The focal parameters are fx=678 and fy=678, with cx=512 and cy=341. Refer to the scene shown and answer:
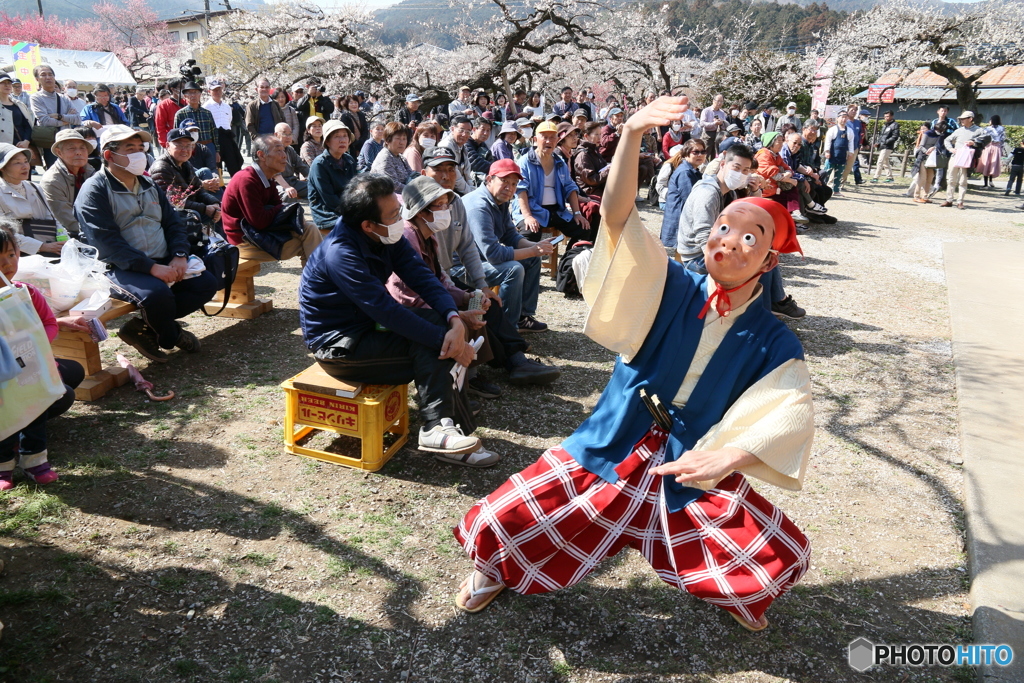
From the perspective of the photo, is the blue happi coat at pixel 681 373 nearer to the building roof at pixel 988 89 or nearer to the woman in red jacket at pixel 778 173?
the woman in red jacket at pixel 778 173

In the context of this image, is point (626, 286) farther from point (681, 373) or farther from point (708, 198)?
point (708, 198)

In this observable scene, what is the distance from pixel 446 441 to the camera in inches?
129

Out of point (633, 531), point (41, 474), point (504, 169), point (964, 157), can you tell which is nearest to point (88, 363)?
point (41, 474)

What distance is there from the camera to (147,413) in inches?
154

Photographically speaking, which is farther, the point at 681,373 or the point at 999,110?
the point at 999,110

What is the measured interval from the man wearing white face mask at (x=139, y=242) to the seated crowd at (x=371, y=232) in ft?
0.03

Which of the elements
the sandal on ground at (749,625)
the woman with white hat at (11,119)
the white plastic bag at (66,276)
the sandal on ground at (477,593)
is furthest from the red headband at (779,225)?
the woman with white hat at (11,119)

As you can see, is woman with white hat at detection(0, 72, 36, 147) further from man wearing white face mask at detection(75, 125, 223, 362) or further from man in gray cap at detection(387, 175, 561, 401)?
man in gray cap at detection(387, 175, 561, 401)

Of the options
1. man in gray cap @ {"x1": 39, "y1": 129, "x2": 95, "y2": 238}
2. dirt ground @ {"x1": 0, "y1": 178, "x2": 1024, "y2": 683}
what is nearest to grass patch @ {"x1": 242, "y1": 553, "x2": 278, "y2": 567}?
dirt ground @ {"x1": 0, "y1": 178, "x2": 1024, "y2": 683}

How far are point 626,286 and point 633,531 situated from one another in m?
0.84

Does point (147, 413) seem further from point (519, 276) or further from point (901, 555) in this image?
point (901, 555)

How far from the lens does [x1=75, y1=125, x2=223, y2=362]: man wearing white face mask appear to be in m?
4.26

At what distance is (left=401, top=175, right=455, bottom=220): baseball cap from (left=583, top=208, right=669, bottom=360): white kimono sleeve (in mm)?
1902

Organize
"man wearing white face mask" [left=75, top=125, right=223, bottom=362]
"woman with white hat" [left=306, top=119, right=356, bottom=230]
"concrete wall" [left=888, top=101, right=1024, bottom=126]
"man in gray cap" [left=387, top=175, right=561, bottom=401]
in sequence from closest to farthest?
"man in gray cap" [left=387, top=175, right=561, bottom=401] → "man wearing white face mask" [left=75, top=125, right=223, bottom=362] → "woman with white hat" [left=306, top=119, right=356, bottom=230] → "concrete wall" [left=888, top=101, right=1024, bottom=126]
